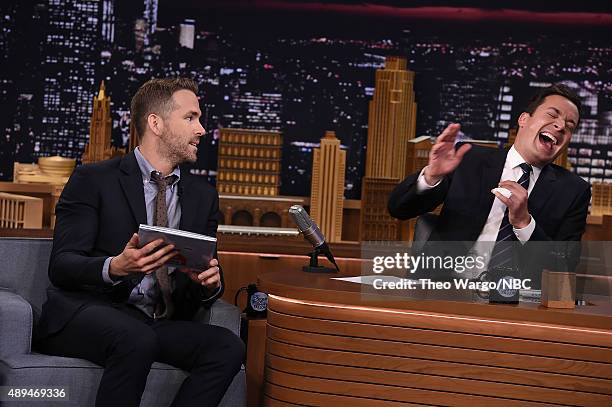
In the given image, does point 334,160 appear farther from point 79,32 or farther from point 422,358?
point 422,358

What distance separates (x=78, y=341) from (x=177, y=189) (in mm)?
610

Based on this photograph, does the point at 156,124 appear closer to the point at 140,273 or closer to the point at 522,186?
the point at 140,273

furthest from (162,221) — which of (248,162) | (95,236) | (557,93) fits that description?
(248,162)

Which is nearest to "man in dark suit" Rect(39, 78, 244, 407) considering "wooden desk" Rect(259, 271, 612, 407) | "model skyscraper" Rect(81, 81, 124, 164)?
"wooden desk" Rect(259, 271, 612, 407)

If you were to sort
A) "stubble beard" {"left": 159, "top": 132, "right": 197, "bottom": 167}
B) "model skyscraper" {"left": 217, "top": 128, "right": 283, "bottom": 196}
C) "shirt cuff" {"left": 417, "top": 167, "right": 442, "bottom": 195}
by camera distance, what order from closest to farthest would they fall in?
"shirt cuff" {"left": 417, "top": 167, "right": 442, "bottom": 195} < "stubble beard" {"left": 159, "top": 132, "right": 197, "bottom": 167} < "model skyscraper" {"left": 217, "top": 128, "right": 283, "bottom": 196}

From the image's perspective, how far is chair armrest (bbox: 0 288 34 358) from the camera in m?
3.00

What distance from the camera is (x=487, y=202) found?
328 centimetres

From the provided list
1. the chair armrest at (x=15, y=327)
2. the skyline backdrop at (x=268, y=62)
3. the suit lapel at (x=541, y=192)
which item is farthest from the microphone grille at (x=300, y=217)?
the skyline backdrop at (x=268, y=62)

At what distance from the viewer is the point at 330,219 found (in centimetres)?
709

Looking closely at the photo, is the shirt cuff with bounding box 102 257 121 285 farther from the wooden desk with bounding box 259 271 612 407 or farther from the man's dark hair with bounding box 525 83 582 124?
the man's dark hair with bounding box 525 83 582 124

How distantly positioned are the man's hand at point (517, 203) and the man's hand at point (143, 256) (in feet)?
3.18

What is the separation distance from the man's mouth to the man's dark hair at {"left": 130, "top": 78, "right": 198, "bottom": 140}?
117cm

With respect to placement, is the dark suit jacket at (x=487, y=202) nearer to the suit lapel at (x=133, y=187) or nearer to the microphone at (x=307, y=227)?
the microphone at (x=307, y=227)

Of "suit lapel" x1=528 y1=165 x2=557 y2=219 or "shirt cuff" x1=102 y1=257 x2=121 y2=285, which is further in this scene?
"suit lapel" x1=528 y1=165 x2=557 y2=219
